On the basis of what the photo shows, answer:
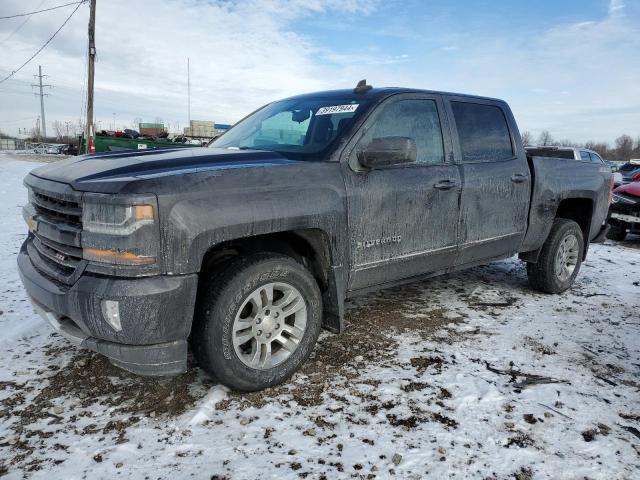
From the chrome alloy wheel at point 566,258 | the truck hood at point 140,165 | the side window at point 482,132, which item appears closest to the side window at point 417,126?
the side window at point 482,132

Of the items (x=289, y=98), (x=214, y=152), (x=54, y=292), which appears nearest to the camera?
(x=54, y=292)

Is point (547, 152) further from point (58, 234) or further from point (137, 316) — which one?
point (58, 234)

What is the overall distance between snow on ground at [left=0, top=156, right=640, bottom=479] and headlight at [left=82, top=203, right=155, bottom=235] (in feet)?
3.39

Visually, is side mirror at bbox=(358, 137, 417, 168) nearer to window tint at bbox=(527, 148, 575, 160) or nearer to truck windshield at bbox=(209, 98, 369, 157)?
truck windshield at bbox=(209, 98, 369, 157)

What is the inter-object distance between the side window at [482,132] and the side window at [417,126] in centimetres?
28

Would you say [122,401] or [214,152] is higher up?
[214,152]

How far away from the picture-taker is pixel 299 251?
310 cm

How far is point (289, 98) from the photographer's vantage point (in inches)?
162

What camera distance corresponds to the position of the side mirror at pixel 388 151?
294 cm

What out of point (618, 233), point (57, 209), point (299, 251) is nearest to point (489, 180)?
point (299, 251)

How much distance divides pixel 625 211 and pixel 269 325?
8322mm

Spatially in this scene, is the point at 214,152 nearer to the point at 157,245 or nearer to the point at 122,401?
the point at 157,245

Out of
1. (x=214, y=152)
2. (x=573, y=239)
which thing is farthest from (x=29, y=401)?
(x=573, y=239)

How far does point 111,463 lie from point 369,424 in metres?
1.26
